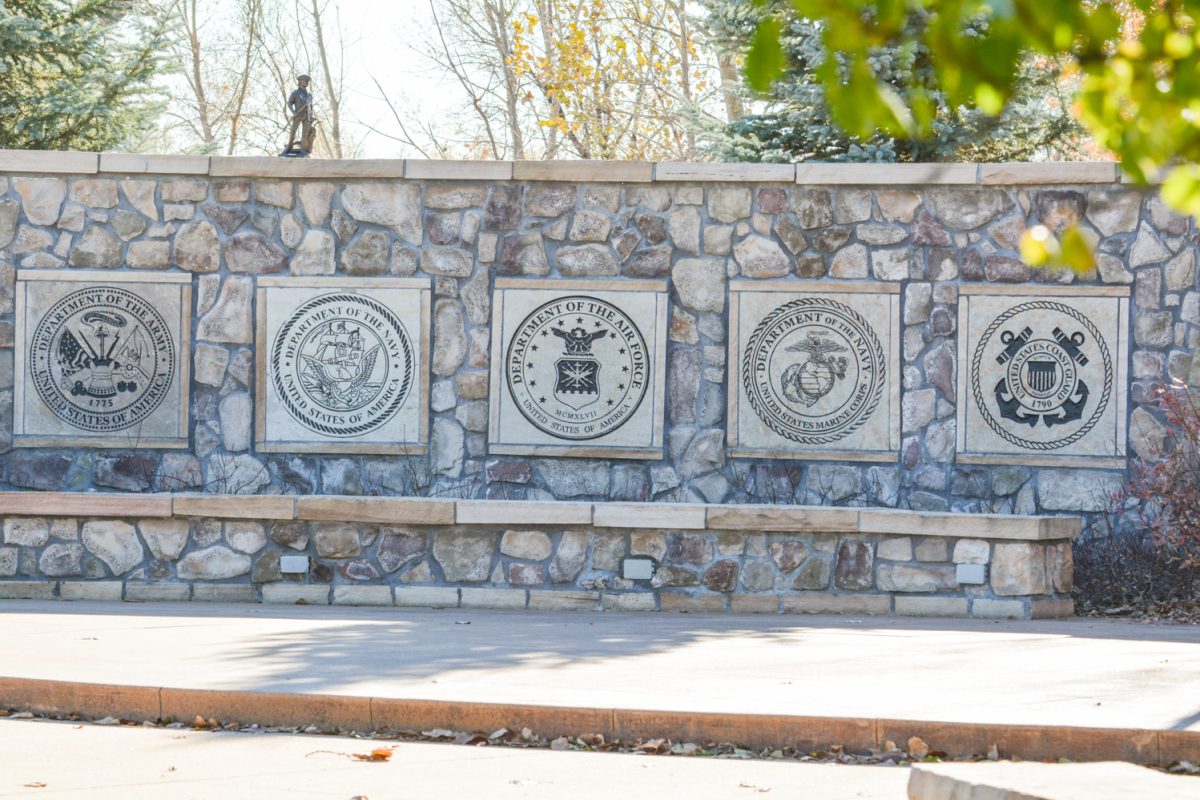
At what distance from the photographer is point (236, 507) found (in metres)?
9.73

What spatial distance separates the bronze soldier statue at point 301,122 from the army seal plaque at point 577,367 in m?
2.39

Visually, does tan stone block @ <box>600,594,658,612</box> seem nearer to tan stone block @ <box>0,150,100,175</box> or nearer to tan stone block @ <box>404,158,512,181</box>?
tan stone block @ <box>404,158,512,181</box>

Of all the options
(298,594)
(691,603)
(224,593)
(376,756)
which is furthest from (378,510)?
(376,756)

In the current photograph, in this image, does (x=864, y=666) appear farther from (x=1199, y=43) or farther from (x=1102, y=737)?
(x=1199, y=43)

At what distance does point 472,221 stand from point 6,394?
3.67 metres

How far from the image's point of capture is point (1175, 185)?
1.96 m

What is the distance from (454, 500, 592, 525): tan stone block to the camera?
961 cm

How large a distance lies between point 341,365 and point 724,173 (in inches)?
123

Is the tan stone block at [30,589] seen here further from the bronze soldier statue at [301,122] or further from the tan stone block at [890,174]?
the tan stone block at [890,174]

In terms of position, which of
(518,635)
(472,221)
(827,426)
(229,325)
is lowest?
(518,635)

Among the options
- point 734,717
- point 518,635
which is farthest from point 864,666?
point 518,635

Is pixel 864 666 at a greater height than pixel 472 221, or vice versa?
pixel 472 221

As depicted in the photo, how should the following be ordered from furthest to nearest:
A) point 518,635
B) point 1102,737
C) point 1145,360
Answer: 1. point 1145,360
2. point 518,635
3. point 1102,737

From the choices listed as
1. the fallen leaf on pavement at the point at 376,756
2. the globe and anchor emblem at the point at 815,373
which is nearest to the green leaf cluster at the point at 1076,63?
the fallen leaf on pavement at the point at 376,756
